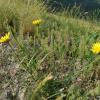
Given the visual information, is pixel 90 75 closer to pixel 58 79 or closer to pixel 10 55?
pixel 58 79

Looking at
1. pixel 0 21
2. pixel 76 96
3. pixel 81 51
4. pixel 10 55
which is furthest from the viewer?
pixel 0 21

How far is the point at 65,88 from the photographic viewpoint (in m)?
2.64

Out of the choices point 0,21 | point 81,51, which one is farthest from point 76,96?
point 0,21

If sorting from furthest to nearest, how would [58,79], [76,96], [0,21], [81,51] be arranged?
[0,21]
[81,51]
[58,79]
[76,96]

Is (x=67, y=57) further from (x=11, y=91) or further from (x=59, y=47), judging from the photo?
(x=11, y=91)

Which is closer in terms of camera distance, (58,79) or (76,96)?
(76,96)

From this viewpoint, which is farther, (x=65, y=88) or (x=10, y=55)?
(x=10, y=55)

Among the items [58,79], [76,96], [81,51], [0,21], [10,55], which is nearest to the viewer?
[76,96]

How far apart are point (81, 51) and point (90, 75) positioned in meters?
0.28

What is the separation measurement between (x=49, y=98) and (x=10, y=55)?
0.75 m

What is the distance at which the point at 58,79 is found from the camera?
2.73m

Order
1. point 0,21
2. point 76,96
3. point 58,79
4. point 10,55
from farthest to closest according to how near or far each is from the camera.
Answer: point 0,21
point 10,55
point 58,79
point 76,96

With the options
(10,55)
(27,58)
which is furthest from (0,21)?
(27,58)

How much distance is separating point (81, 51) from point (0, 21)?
5.29 feet
